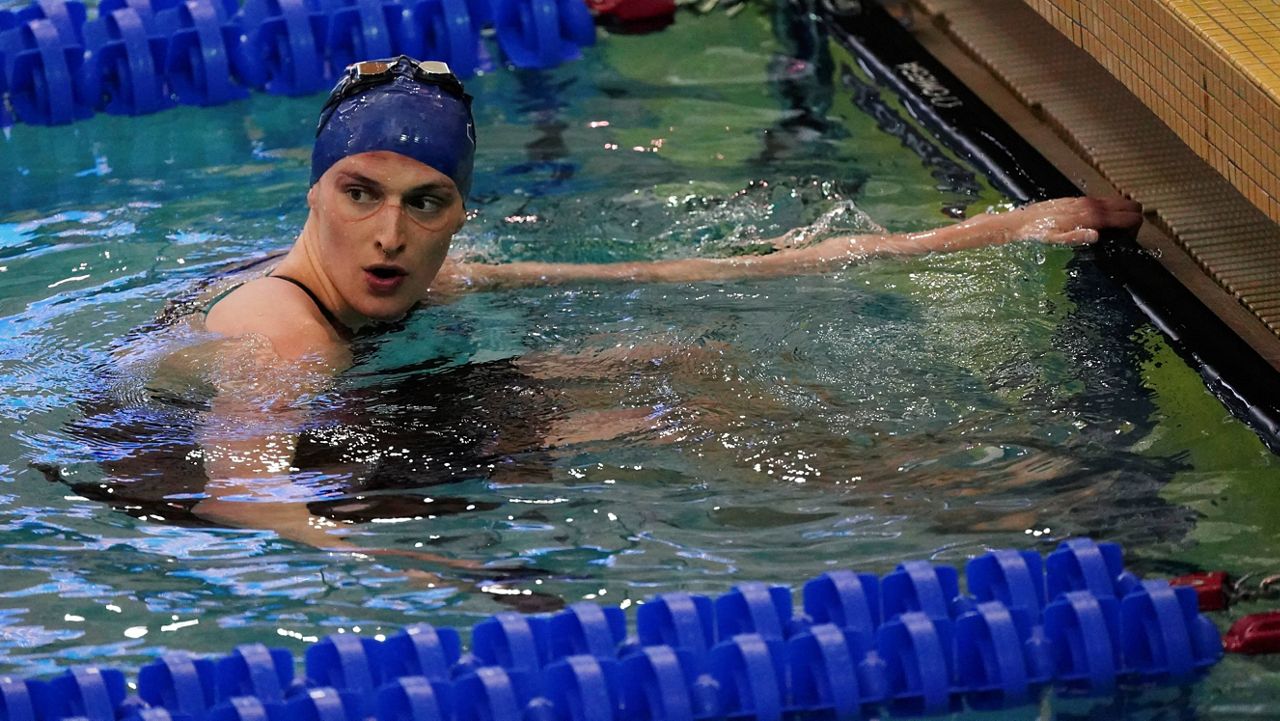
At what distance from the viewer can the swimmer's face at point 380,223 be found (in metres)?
3.72

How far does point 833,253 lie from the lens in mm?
4484

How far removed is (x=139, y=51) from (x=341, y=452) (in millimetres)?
2944

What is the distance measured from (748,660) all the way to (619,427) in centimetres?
98

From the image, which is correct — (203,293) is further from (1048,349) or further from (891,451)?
(1048,349)

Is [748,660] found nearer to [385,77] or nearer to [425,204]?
[425,204]

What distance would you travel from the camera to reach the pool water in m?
3.23

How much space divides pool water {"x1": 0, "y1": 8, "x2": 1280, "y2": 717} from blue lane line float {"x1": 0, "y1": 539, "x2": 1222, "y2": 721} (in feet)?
0.42

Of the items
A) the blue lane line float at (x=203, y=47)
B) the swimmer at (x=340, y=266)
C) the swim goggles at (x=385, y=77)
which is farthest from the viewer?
the blue lane line float at (x=203, y=47)

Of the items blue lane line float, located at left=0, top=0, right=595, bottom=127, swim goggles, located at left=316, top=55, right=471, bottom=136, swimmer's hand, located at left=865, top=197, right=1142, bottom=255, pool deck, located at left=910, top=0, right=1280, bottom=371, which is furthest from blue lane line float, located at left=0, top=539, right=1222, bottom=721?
blue lane line float, located at left=0, top=0, right=595, bottom=127

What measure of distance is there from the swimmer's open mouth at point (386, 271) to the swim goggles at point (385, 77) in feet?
1.21

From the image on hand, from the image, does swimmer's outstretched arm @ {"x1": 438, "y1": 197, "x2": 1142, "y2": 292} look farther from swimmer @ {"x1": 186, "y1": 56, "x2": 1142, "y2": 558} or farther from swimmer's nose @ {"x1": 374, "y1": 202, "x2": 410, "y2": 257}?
swimmer's nose @ {"x1": 374, "y1": 202, "x2": 410, "y2": 257}

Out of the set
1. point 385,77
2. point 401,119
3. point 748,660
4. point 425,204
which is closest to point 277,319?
point 425,204

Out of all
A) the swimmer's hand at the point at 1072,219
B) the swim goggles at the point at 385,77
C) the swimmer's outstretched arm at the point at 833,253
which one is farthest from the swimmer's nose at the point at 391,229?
the swimmer's hand at the point at 1072,219

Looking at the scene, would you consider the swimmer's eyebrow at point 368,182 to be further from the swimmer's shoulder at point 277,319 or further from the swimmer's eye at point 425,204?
the swimmer's shoulder at point 277,319
